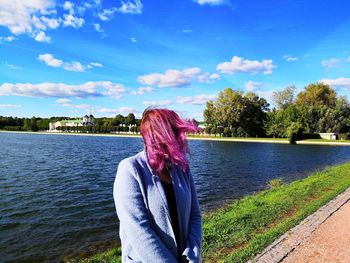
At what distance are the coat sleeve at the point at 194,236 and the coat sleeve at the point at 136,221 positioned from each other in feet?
0.75

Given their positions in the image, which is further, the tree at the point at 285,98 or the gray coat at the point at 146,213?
the tree at the point at 285,98

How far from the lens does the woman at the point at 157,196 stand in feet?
7.92

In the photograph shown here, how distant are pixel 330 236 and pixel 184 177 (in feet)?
20.3


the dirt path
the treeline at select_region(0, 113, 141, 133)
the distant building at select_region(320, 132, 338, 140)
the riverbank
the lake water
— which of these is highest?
the treeline at select_region(0, 113, 141, 133)

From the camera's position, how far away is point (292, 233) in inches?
302

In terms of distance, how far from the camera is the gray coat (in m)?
2.41

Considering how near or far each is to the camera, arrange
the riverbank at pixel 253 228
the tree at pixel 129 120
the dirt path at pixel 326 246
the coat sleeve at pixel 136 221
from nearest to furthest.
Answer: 1. the coat sleeve at pixel 136 221
2. the dirt path at pixel 326 246
3. the riverbank at pixel 253 228
4. the tree at pixel 129 120

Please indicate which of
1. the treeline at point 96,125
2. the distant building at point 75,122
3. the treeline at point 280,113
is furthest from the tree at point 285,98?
the distant building at point 75,122

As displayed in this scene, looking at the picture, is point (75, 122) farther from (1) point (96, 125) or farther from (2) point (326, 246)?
(2) point (326, 246)

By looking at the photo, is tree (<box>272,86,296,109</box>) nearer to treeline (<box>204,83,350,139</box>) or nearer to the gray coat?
treeline (<box>204,83,350,139</box>)

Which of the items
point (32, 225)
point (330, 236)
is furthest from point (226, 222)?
point (32, 225)

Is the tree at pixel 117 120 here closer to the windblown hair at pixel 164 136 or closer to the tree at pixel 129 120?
the tree at pixel 129 120

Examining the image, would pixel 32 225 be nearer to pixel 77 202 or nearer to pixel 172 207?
pixel 77 202

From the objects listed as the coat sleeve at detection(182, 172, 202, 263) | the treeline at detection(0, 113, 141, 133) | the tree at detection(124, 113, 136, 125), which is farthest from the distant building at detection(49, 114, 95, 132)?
the coat sleeve at detection(182, 172, 202, 263)
